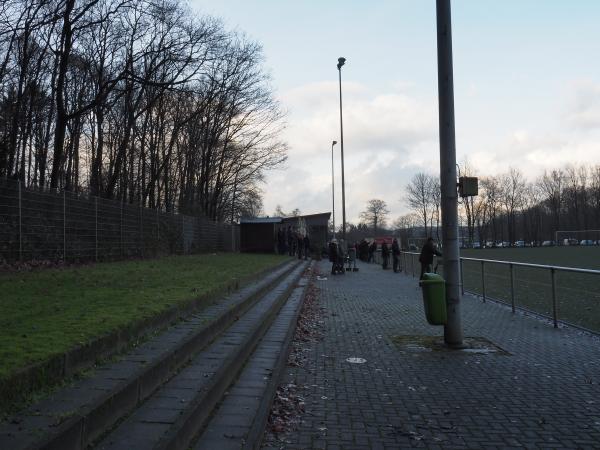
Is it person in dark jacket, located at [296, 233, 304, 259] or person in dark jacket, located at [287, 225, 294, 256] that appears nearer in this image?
person in dark jacket, located at [296, 233, 304, 259]

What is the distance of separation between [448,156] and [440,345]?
292cm

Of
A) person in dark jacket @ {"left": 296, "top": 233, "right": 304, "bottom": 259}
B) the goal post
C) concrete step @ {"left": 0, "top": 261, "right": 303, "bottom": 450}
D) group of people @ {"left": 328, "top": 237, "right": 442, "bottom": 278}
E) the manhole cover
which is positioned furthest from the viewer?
the goal post

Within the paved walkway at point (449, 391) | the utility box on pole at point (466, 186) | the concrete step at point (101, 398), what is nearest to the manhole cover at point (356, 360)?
the paved walkway at point (449, 391)

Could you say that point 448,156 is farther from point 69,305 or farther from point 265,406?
point 69,305

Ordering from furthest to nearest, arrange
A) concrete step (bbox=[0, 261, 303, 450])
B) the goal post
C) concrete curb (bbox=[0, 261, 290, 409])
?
the goal post < concrete curb (bbox=[0, 261, 290, 409]) < concrete step (bbox=[0, 261, 303, 450])

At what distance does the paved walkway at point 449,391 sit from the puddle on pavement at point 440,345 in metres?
0.13

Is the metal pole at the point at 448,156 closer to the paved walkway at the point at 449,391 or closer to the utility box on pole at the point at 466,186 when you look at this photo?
the utility box on pole at the point at 466,186

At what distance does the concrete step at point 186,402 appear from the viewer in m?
3.48

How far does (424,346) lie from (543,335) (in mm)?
2404

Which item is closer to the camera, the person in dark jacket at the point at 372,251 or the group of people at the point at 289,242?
the group of people at the point at 289,242

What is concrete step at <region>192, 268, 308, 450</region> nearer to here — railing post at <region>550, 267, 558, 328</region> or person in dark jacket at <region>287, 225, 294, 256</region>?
railing post at <region>550, 267, 558, 328</region>

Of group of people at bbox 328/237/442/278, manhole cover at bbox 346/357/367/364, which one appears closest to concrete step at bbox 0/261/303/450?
manhole cover at bbox 346/357/367/364

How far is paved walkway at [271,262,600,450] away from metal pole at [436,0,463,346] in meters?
1.09

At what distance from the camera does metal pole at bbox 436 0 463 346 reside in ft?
27.2
